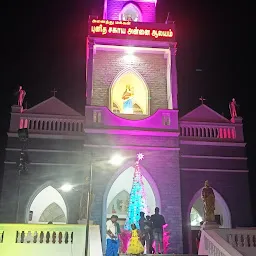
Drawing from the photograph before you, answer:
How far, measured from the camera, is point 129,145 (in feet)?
66.9

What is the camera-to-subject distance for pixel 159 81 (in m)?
23.1

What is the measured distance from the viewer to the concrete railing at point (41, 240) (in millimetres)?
13141

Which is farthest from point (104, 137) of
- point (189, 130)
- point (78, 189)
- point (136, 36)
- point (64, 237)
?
point (64, 237)

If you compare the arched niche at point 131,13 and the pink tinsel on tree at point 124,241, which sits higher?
the arched niche at point 131,13

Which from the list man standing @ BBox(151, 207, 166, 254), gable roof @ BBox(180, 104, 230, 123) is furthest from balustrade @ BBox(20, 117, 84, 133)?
man standing @ BBox(151, 207, 166, 254)

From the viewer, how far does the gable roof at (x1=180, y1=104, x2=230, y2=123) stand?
73.0 ft

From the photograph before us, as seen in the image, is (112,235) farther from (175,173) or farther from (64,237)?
(175,173)

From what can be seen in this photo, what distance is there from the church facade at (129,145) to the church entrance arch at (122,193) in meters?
0.05

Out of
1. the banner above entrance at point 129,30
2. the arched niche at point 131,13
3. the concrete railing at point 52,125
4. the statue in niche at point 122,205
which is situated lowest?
the statue in niche at point 122,205

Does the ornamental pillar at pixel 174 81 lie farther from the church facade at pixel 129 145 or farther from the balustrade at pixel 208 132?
the balustrade at pixel 208 132

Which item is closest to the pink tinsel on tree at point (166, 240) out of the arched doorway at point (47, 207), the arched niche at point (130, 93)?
the arched doorway at point (47, 207)

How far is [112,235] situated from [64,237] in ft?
5.27

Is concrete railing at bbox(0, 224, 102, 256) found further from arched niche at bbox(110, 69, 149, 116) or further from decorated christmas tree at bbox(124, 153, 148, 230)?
arched niche at bbox(110, 69, 149, 116)

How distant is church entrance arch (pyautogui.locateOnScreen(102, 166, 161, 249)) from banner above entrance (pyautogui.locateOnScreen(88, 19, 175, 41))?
7.02 meters
